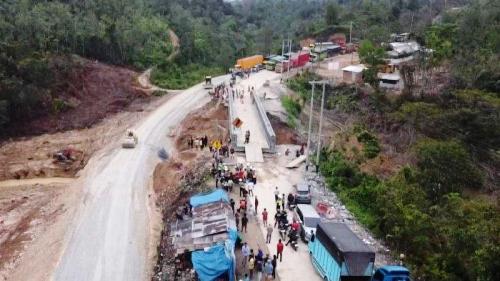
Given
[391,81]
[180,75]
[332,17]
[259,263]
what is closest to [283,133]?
[391,81]

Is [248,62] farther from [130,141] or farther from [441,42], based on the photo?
[130,141]

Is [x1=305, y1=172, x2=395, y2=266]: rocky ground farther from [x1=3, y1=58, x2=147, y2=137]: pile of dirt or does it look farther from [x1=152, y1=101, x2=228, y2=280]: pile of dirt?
[x1=3, y1=58, x2=147, y2=137]: pile of dirt

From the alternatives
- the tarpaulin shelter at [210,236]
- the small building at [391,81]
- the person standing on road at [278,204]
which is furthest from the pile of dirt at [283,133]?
the small building at [391,81]

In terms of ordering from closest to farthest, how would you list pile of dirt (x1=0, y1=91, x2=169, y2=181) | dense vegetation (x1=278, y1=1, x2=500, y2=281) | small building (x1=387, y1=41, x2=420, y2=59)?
dense vegetation (x1=278, y1=1, x2=500, y2=281)
pile of dirt (x1=0, y1=91, x2=169, y2=181)
small building (x1=387, y1=41, x2=420, y2=59)

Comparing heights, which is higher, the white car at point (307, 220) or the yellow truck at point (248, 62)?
the yellow truck at point (248, 62)

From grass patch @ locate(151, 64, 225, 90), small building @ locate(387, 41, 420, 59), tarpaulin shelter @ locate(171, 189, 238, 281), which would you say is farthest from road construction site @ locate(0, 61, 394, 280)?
small building @ locate(387, 41, 420, 59)

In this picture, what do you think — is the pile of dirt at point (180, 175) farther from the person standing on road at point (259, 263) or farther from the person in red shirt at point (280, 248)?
the person in red shirt at point (280, 248)
